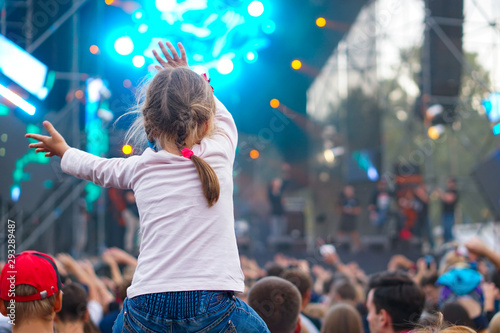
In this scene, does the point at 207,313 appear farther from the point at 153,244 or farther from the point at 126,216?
the point at 126,216

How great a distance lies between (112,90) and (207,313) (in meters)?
8.29

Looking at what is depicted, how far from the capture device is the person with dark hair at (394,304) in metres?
2.42

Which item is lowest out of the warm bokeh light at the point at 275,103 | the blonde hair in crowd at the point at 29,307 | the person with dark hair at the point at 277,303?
the person with dark hair at the point at 277,303

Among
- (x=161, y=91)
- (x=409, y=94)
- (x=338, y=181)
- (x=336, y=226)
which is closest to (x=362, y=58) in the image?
(x=338, y=181)

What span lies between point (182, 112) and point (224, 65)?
8.59 m

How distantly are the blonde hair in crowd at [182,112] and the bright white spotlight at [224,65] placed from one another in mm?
8366

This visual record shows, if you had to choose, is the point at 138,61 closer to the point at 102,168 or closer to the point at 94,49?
the point at 94,49

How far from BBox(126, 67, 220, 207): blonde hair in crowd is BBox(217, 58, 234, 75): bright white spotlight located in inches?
329

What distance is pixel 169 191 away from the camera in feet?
5.60

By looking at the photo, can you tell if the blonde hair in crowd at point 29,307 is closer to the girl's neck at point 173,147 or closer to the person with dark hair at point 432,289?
the girl's neck at point 173,147

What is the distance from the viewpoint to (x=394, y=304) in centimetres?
246

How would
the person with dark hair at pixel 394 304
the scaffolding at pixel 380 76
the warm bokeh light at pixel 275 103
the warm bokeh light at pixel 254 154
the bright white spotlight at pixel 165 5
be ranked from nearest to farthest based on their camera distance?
the person with dark hair at pixel 394 304
the bright white spotlight at pixel 165 5
the warm bokeh light at pixel 275 103
the scaffolding at pixel 380 76
the warm bokeh light at pixel 254 154

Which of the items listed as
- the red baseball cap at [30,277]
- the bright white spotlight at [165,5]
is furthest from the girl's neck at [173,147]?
the bright white spotlight at [165,5]

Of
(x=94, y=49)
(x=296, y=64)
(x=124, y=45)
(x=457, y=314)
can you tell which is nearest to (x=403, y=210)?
(x=296, y=64)
